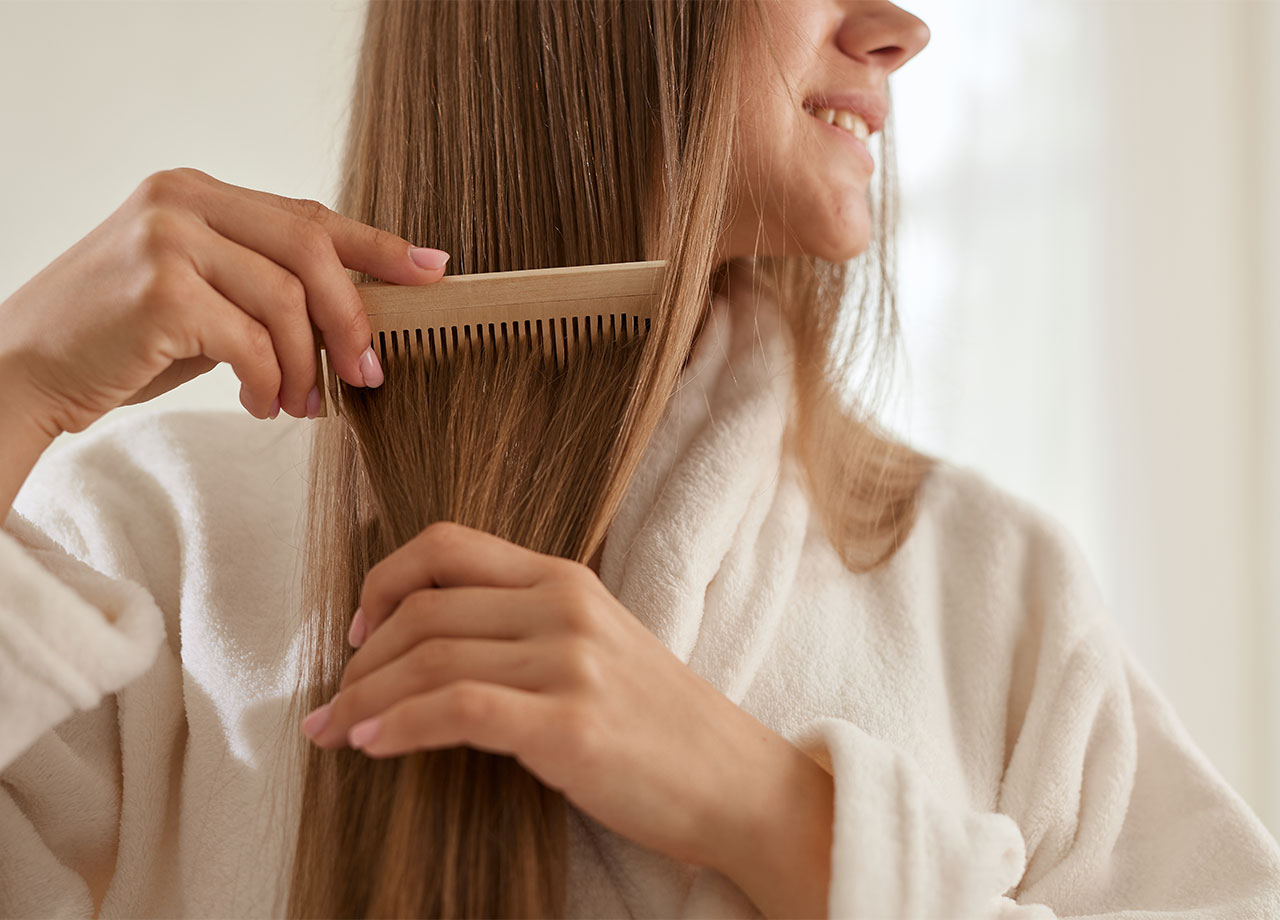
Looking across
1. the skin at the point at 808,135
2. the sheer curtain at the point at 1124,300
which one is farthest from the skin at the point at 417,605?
the sheer curtain at the point at 1124,300

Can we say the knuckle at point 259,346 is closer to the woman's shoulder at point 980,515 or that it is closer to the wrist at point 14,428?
the wrist at point 14,428

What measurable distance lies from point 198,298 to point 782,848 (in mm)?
476

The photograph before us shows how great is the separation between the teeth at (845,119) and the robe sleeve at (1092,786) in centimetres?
40

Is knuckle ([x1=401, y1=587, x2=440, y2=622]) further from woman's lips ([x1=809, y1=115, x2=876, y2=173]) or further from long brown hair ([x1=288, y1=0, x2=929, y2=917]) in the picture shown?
woman's lips ([x1=809, y1=115, x2=876, y2=173])

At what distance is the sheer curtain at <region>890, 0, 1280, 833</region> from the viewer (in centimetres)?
155

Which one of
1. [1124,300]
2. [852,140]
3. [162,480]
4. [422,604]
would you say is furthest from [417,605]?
[1124,300]

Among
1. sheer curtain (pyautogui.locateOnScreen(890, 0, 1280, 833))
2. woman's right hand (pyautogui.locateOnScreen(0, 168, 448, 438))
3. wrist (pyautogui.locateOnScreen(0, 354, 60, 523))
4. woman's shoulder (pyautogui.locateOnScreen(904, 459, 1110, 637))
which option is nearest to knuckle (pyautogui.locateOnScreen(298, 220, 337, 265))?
woman's right hand (pyautogui.locateOnScreen(0, 168, 448, 438))

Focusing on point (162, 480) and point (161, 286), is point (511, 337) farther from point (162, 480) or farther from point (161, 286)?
point (162, 480)

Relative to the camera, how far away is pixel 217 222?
2.07 ft

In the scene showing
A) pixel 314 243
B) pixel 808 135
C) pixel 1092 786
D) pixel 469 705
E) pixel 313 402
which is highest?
pixel 808 135

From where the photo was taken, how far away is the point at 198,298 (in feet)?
1.99

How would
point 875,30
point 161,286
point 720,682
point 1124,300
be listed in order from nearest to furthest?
point 161,286, point 720,682, point 875,30, point 1124,300

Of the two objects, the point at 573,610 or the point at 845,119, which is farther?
the point at 845,119

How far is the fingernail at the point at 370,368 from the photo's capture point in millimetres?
652
